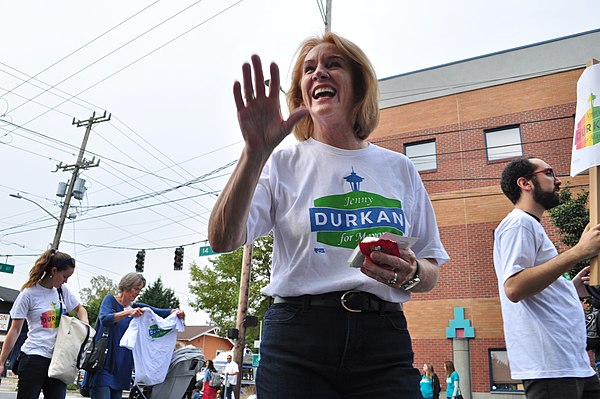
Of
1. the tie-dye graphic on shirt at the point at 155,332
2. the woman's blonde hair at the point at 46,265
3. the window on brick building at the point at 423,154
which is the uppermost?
the window on brick building at the point at 423,154

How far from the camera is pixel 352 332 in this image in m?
1.64

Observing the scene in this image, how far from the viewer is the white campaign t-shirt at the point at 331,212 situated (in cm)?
175

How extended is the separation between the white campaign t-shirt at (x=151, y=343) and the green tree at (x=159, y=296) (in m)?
49.1

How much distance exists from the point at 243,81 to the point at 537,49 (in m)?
22.5

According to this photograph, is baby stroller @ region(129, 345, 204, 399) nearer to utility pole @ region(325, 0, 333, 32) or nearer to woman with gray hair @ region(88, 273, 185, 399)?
woman with gray hair @ region(88, 273, 185, 399)

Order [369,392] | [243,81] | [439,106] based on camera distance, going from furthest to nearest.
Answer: [439,106] < [369,392] < [243,81]

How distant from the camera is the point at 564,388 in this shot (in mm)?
2605

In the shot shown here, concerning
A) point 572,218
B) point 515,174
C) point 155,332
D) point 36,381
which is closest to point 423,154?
point 572,218

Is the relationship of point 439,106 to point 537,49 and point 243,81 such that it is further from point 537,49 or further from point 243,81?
point 243,81

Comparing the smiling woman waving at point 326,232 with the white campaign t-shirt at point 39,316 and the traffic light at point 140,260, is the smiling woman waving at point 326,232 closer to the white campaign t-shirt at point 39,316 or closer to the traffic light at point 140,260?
the white campaign t-shirt at point 39,316

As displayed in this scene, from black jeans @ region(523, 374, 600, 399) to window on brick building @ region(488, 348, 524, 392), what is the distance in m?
17.4

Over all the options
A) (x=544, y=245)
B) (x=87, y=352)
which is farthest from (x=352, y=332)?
(x=87, y=352)

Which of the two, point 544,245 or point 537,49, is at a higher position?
point 537,49

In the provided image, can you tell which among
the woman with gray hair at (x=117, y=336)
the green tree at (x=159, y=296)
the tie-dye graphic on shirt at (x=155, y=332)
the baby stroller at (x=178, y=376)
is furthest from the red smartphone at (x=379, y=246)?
the green tree at (x=159, y=296)
